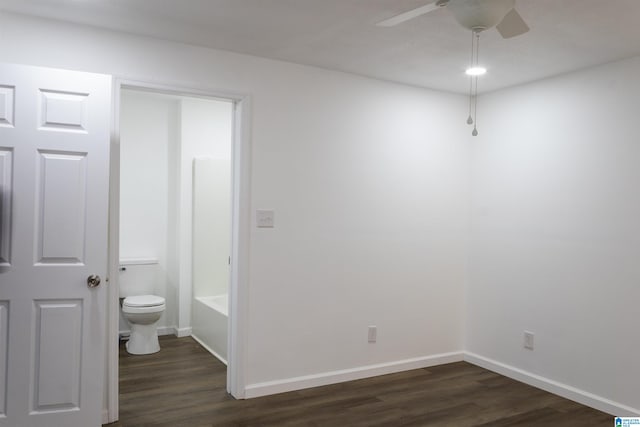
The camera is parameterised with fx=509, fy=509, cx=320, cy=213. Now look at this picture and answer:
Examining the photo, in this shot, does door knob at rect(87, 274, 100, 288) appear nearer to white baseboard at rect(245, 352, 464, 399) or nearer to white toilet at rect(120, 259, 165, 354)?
white baseboard at rect(245, 352, 464, 399)

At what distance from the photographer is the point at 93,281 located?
2.82 meters

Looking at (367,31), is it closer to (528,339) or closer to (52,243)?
(52,243)

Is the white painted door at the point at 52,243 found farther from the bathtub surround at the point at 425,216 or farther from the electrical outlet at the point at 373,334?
the electrical outlet at the point at 373,334

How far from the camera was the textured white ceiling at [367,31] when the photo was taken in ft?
8.59

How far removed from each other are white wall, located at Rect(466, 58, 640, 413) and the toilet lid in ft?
9.24

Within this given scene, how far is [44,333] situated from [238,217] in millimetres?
1350

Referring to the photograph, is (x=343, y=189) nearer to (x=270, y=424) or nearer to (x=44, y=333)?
(x=270, y=424)

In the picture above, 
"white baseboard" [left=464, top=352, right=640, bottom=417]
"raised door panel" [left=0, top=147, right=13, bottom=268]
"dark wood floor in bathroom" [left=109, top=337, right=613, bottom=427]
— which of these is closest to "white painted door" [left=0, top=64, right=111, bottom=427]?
"raised door panel" [left=0, top=147, right=13, bottom=268]

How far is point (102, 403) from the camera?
3.05m

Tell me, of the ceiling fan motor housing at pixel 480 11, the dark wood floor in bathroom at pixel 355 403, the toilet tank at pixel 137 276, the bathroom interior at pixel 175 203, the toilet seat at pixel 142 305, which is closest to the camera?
the ceiling fan motor housing at pixel 480 11

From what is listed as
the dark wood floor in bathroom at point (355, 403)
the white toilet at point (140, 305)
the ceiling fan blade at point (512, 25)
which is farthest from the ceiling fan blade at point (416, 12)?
the white toilet at point (140, 305)

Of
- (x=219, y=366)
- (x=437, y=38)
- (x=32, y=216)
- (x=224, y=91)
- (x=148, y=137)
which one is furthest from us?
(x=148, y=137)

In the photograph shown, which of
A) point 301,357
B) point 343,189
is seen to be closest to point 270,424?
point 301,357

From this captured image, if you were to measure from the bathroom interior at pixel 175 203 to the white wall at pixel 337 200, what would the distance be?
1517 millimetres
